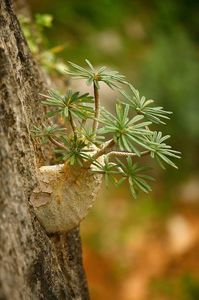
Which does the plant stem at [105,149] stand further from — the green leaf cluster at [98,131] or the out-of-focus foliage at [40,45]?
the out-of-focus foliage at [40,45]

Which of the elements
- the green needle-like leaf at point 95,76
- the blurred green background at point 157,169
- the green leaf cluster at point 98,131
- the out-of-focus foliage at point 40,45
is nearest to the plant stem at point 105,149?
the green leaf cluster at point 98,131

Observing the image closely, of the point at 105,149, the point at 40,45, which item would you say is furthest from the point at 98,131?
the point at 40,45

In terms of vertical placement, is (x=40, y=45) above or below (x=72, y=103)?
above

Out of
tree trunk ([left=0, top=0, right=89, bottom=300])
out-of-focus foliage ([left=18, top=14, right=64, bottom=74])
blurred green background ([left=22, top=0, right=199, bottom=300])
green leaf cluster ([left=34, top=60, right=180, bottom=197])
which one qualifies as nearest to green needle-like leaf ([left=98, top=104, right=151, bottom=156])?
green leaf cluster ([left=34, top=60, right=180, bottom=197])

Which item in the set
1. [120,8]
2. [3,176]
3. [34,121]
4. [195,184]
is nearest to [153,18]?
[120,8]

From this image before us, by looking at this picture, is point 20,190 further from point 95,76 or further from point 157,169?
point 157,169
